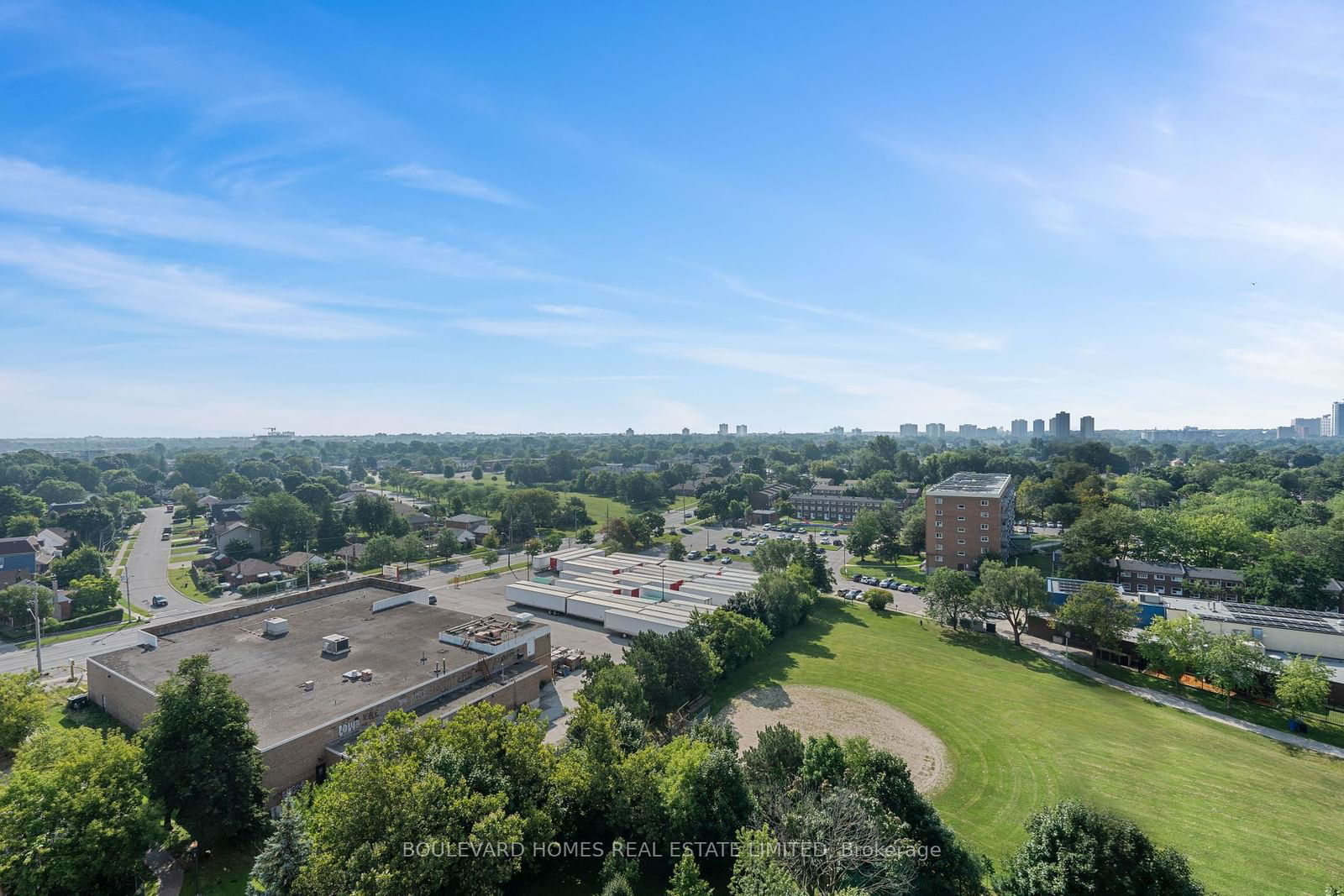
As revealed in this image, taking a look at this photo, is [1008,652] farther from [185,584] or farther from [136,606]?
[185,584]

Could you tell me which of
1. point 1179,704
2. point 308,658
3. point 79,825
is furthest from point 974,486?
point 79,825

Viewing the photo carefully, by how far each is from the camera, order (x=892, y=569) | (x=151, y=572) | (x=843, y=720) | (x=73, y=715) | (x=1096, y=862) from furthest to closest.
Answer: (x=892, y=569), (x=151, y=572), (x=843, y=720), (x=73, y=715), (x=1096, y=862)

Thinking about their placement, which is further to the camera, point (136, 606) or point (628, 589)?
point (136, 606)

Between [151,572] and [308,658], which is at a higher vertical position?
[308,658]

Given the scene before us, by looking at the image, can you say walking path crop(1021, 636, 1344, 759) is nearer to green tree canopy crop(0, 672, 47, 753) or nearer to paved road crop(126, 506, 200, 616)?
green tree canopy crop(0, 672, 47, 753)

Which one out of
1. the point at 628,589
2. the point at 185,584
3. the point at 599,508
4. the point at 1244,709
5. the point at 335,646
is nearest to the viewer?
the point at 335,646

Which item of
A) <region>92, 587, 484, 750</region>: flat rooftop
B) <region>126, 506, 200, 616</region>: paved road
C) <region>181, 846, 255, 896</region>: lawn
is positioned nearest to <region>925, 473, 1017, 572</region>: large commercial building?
<region>92, 587, 484, 750</region>: flat rooftop

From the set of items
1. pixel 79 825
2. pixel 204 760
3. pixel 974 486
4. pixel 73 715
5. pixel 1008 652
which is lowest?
pixel 73 715
